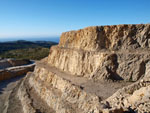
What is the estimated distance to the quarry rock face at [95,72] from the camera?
14534 mm

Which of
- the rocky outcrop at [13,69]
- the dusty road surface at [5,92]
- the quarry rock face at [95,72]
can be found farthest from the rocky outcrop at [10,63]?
the quarry rock face at [95,72]

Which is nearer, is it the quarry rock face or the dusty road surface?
Answer: the quarry rock face

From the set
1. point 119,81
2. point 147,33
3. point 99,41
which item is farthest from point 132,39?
point 119,81

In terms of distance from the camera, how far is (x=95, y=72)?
17672mm

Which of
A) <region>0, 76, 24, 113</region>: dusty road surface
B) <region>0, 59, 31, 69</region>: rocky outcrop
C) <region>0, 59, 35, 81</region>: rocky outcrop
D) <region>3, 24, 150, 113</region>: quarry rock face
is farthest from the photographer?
<region>0, 59, 31, 69</region>: rocky outcrop

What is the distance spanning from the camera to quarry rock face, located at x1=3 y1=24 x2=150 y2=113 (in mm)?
14534

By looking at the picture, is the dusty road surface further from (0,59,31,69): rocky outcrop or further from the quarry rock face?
(0,59,31,69): rocky outcrop

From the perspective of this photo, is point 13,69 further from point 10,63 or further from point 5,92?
point 5,92

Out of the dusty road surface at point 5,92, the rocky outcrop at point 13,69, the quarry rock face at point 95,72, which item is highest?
the quarry rock face at point 95,72

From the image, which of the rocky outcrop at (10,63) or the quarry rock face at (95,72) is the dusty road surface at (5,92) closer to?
the quarry rock face at (95,72)

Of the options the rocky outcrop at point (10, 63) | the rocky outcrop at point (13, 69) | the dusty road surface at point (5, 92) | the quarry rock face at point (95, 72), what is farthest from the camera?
the rocky outcrop at point (10, 63)

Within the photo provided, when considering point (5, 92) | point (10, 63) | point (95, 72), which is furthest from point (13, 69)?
point (95, 72)

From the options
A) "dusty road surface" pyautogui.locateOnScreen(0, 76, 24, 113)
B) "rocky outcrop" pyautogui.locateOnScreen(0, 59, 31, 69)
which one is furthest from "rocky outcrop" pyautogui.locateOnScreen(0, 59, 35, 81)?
"dusty road surface" pyautogui.locateOnScreen(0, 76, 24, 113)

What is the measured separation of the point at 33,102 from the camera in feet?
62.8
